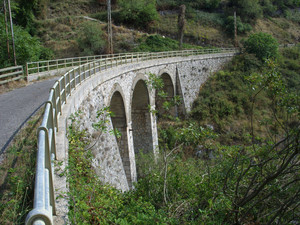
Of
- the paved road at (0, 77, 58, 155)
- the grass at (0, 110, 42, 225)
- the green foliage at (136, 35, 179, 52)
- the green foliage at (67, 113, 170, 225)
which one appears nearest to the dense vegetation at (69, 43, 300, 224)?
the green foliage at (67, 113, 170, 225)

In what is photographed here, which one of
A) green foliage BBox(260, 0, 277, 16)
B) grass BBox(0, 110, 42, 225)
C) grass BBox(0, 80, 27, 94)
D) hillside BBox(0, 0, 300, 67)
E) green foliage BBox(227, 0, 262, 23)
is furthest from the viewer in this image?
green foliage BBox(260, 0, 277, 16)

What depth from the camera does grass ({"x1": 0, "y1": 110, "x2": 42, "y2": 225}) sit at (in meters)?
3.68

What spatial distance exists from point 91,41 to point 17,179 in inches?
1664

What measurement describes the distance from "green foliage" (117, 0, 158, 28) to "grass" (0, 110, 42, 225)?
165 feet

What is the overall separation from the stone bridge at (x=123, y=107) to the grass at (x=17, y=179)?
2.07 feet

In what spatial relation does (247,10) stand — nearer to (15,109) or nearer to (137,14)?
(137,14)

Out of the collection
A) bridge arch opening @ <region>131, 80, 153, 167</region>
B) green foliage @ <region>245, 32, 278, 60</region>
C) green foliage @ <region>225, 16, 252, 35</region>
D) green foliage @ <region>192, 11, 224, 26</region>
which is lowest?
bridge arch opening @ <region>131, 80, 153, 167</region>

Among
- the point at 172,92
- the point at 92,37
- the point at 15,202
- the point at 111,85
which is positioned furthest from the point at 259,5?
the point at 15,202

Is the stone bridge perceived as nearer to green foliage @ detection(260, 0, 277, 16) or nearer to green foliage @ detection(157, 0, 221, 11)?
green foliage @ detection(157, 0, 221, 11)

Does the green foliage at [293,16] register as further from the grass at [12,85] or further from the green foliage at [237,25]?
the grass at [12,85]

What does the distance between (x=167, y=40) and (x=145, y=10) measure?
9.80 m

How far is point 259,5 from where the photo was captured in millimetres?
61344

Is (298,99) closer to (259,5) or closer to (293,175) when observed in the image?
(293,175)

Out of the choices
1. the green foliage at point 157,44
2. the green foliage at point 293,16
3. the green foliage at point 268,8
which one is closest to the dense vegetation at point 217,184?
the green foliage at point 157,44
